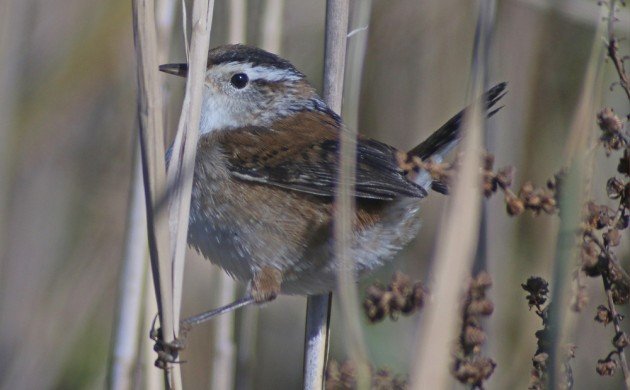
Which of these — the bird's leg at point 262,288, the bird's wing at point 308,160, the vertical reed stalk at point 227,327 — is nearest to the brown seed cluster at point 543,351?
the bird's wing at point 308,160

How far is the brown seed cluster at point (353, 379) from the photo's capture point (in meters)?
1.92

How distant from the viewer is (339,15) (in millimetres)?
2506

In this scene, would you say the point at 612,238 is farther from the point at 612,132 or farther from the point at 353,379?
the point at 353,379

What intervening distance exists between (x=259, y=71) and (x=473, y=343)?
1632mm

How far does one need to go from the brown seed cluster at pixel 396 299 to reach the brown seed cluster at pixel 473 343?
0.15 m

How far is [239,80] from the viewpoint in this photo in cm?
312

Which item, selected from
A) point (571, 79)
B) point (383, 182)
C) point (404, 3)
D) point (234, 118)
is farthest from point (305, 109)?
point (571, 79)

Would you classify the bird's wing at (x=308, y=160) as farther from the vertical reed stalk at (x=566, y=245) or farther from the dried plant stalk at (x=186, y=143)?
the vertical reed stalk at (x=566, y=245)

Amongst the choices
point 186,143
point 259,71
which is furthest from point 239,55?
point 186,143

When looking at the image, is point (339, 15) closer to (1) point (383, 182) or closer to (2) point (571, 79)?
(1) point (383, 182)

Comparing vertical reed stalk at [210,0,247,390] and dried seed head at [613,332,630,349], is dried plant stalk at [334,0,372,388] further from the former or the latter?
vertical reed stalk at [210,0,247,390]

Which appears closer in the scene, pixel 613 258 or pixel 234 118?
pixel 613 258

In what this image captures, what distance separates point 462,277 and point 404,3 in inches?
94.6

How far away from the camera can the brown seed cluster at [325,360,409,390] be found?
1920mm
